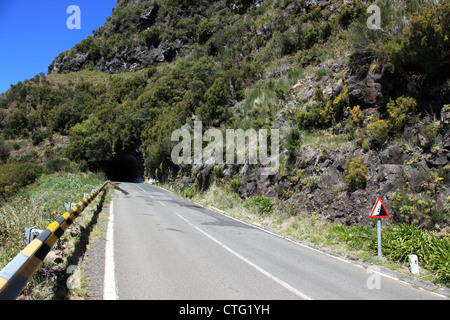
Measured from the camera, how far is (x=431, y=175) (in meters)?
8.54

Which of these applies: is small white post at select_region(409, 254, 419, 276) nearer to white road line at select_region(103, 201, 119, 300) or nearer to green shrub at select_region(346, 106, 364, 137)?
white road line at select_region(103, 201, 119, 300)

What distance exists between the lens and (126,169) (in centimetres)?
6594

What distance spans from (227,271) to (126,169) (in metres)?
64.9

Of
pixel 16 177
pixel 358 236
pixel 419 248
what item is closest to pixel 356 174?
pixel 358 236

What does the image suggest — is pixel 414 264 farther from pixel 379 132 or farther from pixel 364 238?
pixel 379 132

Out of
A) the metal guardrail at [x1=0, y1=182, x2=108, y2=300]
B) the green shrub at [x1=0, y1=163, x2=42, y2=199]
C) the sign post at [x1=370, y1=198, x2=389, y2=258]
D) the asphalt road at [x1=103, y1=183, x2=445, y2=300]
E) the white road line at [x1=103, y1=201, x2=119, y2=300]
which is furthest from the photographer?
the green shrub at [x1=0, y1=163, x2=42, y2=199]

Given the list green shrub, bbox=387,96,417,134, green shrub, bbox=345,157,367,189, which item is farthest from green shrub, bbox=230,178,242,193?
green shrub, bbox=387,96,417,134

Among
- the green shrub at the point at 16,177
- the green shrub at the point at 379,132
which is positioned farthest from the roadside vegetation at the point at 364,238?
the green shrub at the point at 16,177

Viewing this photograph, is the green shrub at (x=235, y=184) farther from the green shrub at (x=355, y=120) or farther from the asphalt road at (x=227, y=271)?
the asphalt road at (x=227, y=271)

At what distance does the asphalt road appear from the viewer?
472 centimetres

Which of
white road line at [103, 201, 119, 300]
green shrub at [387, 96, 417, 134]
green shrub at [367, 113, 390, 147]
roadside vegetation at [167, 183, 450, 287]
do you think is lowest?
roadside vegetation at [167, 183, 450, 287]

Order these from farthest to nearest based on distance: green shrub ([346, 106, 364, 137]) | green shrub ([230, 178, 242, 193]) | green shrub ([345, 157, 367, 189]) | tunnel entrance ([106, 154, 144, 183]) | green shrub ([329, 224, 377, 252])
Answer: tunnel entrance ([106, 154, 144, 183]) < green shrub ([230, 178, 242, 193]) < green shrub ([346, 106, 364, 137]) < green shrub ([345, 157, 367, 189]) < green shrub ([329, 224, 377, 252])

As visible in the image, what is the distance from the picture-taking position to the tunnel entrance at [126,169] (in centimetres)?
5336

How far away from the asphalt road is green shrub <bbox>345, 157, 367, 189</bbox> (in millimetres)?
3617
